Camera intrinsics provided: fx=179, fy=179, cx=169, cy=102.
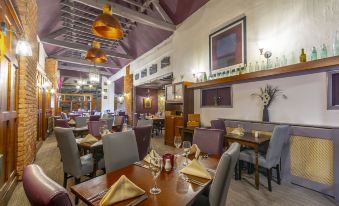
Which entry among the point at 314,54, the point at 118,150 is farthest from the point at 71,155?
the point at 314,54

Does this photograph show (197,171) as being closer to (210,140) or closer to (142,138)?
(210,140)

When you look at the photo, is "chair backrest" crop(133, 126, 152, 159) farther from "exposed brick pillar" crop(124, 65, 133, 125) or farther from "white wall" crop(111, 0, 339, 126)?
"exposed brick pillar" crop(124, 65, 133, 125)

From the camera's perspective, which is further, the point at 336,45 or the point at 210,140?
the point at 336,45

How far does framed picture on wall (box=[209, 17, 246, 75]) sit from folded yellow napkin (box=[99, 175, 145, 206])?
385 centimetres

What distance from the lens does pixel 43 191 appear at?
0.72 metres

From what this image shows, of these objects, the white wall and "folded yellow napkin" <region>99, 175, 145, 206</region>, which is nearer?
"folded yellow napkin" <region>99, 175, 145, 206</region>

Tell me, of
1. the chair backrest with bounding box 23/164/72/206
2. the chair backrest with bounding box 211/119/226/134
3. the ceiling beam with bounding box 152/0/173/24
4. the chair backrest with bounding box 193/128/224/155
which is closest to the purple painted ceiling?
the ceiling beam with bounding box 152/0/173/24

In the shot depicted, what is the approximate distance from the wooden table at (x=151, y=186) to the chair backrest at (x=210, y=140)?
915 millimetres

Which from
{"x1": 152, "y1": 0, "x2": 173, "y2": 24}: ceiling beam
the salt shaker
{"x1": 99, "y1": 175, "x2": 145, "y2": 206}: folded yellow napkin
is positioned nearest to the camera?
{"x1": 99, "y1": 175, "x2": 145, "y2": 206}: folded yellow napkin

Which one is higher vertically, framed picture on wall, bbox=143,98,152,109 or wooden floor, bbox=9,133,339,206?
framed picture on wall, bbox=143,98,152,109

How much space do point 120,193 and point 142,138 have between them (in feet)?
7.52

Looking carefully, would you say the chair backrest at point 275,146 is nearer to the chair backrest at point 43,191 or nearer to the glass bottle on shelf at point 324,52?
the glass bottle on shelf at point 324,52

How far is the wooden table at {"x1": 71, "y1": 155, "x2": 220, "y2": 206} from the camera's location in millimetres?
1102

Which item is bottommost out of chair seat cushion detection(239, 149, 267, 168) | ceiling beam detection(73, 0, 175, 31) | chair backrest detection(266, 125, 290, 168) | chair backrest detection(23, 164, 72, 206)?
chair seat cushion detection(239, 149, 267, 168)
